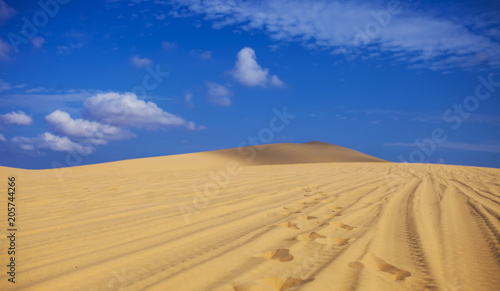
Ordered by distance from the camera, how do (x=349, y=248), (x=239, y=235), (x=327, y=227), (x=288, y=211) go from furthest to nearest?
(x=288, y=211)
(x=327, y=227)
(x=239, y=235)
(x=349, y=248)

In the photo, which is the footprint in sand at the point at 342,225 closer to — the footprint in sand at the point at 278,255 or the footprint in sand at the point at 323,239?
the footprint in sand at the point at 323,239

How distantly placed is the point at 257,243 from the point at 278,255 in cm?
27

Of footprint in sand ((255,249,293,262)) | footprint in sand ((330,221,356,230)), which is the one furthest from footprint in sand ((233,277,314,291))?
footprint in sand ((330,221,356,230))

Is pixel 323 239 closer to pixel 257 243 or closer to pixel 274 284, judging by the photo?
pixel 257 243

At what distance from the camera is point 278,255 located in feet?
7.15

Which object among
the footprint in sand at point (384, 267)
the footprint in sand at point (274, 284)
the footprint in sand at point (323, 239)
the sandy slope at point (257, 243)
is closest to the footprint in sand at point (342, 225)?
the sandy slope at point (257, 243)

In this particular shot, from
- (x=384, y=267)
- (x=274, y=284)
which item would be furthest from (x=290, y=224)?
(x=274, y=284)

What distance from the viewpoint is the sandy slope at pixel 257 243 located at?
70.6 inches

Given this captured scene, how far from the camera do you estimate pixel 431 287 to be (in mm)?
1719

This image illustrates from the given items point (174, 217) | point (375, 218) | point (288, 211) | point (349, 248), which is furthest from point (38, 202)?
point (375, 218)

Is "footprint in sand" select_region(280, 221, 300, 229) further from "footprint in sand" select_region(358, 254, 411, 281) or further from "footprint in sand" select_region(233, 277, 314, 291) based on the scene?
"footprint in sand" select_region(233, 277, 314, 291)

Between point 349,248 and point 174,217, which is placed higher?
point 174,217

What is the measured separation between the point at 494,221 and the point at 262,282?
2.98 meters

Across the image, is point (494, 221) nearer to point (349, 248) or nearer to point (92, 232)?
point (349, 248)
